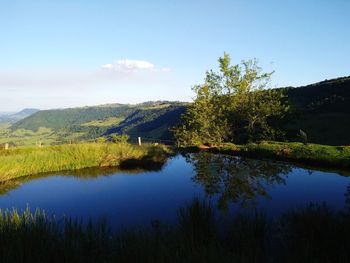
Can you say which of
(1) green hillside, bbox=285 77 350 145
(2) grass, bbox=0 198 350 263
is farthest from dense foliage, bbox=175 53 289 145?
(2) grass, bbox=0 198 350 263

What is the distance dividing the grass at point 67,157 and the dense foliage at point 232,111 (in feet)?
34.5

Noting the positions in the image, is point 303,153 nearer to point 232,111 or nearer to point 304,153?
point 304,153

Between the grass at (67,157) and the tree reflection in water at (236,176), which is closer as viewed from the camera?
the tree reflection in water at (236,176)

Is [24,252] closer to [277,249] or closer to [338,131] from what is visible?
[277,249]

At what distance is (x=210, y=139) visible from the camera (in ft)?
124

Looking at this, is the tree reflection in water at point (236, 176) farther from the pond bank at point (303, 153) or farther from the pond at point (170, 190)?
the pond bank at point (303, 153)

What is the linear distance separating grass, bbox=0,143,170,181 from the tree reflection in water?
4.33 meters

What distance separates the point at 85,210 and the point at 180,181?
706cm

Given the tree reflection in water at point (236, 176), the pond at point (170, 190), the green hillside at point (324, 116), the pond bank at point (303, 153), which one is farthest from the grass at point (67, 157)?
the green hillside at point (324, 116)

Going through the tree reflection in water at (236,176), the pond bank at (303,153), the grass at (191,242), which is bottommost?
the tree reflection in water at (236,176)

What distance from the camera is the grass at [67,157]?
21.5 m

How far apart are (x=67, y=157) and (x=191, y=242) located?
62.6 feet

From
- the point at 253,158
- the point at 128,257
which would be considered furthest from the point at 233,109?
the point at 128,257

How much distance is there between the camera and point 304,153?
1000 inches
